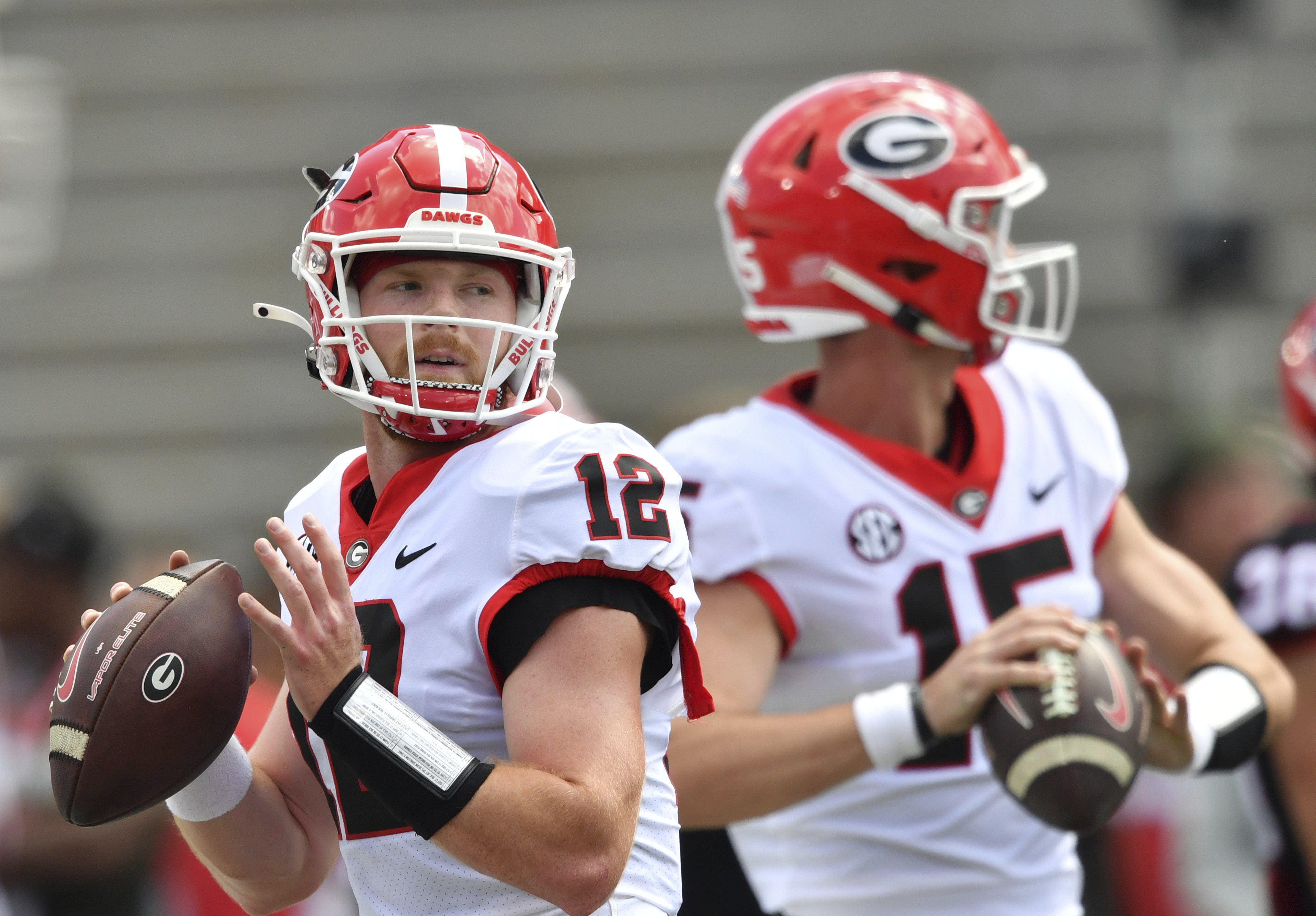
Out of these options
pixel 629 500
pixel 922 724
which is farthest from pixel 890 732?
pixel 629 500

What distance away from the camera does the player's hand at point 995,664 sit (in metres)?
2.97

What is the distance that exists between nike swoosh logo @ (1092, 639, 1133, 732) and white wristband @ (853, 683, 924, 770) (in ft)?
1.04

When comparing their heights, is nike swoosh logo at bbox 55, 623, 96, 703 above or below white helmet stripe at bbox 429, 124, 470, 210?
below

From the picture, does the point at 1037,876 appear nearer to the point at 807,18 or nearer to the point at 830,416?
the point at 830,416

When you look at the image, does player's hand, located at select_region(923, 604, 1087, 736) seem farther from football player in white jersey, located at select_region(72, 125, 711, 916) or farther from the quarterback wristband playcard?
the quarterback wristband playcard

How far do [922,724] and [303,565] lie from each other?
4.35ft

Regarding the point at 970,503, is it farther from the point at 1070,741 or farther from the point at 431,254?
the point at 431,254

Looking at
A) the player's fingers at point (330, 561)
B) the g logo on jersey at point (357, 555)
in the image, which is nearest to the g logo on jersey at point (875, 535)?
the g logo on jersey at point (357, 555)

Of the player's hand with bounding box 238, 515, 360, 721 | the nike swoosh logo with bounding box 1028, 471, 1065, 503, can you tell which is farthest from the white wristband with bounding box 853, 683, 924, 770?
the player's hand with bounding box 238, 515, 360, 721

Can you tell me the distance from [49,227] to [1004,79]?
16.7 feet

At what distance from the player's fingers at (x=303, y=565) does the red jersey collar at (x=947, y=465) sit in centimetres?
Result: 147

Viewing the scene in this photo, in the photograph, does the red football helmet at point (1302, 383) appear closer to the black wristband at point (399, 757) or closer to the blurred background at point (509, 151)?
the black wristband at point (399, 757)

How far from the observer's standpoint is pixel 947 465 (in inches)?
134

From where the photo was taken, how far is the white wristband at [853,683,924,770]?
9.96 ft
